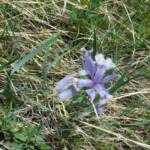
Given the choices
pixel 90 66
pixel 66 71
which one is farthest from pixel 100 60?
pixel 66 71

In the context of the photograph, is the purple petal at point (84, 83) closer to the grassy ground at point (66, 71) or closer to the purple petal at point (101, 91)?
the purple petal at point (101, 91)

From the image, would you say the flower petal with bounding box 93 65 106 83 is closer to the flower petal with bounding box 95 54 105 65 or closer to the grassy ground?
the flower petal with bounding box 95 54 105 65

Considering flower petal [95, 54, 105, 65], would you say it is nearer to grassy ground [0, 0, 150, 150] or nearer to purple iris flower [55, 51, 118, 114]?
purple iris flower [55, 51, 118, 114]

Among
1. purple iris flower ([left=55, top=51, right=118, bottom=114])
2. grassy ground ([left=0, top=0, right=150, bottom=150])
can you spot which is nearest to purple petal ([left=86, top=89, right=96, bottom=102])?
purple iris flower ([left=55, top=51, right=118, bottom=114])

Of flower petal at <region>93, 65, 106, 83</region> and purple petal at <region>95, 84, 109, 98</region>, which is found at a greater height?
flower petal at <region>93, 65, 106, 83</region>

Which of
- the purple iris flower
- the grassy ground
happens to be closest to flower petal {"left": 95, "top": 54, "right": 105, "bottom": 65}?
the purple iris flower

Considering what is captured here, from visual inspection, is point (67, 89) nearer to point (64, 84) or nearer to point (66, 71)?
point (64, 84)

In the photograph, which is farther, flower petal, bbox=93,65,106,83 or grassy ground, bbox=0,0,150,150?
grassy ground, bbox=0,0,150,150
